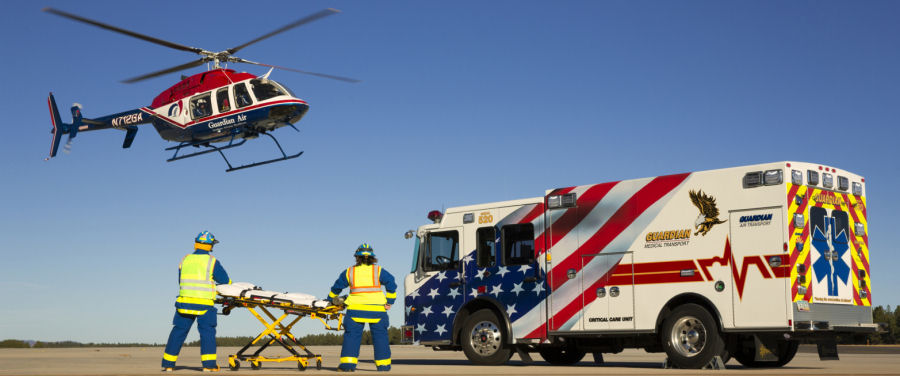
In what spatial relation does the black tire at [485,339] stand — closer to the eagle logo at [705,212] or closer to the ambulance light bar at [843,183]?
the eagle logo at [705,212]

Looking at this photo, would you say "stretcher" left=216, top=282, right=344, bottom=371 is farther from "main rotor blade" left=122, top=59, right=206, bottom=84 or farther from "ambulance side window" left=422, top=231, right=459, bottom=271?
"main rotor blade" left=122, top=59, right=206, bottom=84

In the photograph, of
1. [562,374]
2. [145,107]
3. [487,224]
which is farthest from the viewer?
[145,107]

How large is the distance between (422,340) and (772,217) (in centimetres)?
634

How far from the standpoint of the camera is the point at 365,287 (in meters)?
12.5

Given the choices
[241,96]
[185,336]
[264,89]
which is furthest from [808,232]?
[241,96]

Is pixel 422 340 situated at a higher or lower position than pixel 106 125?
lower

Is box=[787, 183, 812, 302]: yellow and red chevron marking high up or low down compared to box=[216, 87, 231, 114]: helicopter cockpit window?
down

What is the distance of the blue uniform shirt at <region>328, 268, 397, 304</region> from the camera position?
1272cm

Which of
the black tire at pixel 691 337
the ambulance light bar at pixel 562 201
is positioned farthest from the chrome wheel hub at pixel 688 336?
the ambulance light bar at pixel 562 201

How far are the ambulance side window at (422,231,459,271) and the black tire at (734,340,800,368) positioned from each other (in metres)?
4.73

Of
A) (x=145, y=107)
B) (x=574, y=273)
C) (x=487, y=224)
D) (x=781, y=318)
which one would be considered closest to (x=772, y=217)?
(x=781, y=318)

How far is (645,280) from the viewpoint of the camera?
1295cm

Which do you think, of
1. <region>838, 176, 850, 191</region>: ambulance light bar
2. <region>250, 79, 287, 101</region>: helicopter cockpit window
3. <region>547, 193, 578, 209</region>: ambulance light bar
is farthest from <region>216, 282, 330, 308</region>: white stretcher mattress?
<region>250, 79, 287, 101</region>: helicopter cockpit window

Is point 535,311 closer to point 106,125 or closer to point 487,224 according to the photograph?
point 487,224
